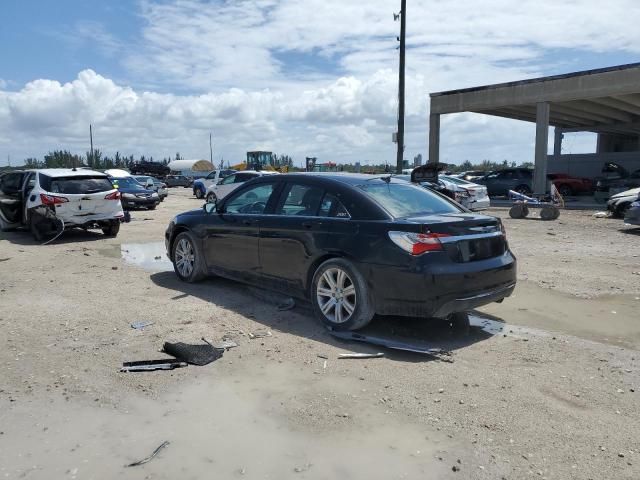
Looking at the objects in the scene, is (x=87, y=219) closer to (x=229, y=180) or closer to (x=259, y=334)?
(x=259, y=334)

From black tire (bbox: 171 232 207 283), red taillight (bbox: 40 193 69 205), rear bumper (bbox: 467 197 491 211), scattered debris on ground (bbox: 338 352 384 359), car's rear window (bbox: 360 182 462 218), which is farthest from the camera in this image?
rear bumper (bbox: 467 197 491 211)

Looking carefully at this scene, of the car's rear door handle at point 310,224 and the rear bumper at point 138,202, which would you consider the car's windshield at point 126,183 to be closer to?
the rear bumper at point 138,202

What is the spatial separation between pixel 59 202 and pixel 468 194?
12509 mm

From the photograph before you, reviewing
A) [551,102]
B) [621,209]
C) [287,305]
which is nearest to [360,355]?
[287,305]

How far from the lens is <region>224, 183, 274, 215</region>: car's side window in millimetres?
6545

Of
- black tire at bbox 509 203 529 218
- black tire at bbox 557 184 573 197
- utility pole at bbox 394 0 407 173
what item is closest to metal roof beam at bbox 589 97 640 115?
black tire at bbox 557 184 573 197

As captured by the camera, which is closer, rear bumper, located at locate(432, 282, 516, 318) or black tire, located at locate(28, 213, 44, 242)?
rear bumper, located at locate(432, 282, 516, 318)

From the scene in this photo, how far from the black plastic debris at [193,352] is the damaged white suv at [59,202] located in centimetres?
807

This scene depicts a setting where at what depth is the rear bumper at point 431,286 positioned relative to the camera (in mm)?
4840

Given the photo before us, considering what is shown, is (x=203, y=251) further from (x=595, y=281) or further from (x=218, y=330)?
(x=595, y=281)

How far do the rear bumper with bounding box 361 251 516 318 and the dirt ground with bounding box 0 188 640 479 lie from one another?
41cm

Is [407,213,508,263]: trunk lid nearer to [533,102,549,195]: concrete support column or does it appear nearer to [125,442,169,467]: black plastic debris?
[125,442,169,467]: black plastic debris

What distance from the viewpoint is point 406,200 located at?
573 centimetres

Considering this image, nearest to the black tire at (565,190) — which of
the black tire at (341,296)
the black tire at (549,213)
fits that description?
the black tire at (549,213)
